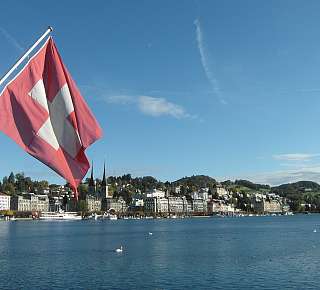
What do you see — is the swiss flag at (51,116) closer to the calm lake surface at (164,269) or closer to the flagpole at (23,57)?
the flagpole at (23,57)

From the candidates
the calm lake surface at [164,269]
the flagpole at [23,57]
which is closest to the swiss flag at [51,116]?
the flagpole at [23,57]

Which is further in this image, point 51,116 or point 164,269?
point 164,269

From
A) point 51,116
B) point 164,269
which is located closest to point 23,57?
point 51,116

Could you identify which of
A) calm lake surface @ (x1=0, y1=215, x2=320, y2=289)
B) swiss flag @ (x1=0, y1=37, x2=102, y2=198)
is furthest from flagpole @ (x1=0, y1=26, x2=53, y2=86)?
calm lake surface @ (x1=0, y1=215, x2=320, y2=289)

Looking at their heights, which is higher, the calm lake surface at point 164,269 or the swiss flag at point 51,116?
the swiss flag at point 51,116

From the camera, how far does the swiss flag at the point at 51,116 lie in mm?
12375

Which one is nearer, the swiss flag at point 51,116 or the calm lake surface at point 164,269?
the swiss flag at point 51,116

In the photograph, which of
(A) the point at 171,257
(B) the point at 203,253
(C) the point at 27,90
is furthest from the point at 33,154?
(B) the point at 203,253

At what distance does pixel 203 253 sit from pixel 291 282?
22550 millimetres

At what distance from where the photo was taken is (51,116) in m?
13.1

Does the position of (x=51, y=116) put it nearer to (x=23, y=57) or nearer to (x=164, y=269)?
(x=23, y=57)

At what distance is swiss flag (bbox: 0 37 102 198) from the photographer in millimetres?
12375

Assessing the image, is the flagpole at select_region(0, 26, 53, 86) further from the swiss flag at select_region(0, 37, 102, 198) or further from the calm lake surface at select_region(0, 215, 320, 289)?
the calm lake surface at select_region(0, 215, 320, 289)

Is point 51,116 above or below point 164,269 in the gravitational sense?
above
